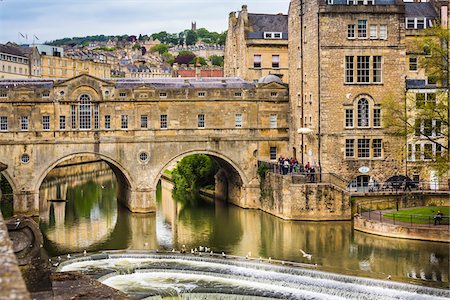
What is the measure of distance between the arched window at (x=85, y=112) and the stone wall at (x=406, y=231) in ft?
68.4

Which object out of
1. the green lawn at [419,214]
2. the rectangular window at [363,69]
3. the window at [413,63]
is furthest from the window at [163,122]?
the window at [413,63]

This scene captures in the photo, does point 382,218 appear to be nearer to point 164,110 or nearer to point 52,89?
point 164,110

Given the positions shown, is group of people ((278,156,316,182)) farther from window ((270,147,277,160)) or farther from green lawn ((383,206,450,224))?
green lawn ((383,206,450,224))

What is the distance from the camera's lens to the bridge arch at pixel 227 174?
53219 mm

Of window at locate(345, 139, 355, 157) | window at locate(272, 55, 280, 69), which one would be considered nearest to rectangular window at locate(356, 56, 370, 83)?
window at locate(345, 139, 355, 157)

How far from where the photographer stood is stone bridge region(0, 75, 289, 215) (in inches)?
2023

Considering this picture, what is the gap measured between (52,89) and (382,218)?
24269 millimetres

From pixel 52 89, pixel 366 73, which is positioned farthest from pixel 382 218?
pixel 52 89

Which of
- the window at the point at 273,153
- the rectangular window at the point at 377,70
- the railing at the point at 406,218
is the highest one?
the rectangular window at the point at 377,70

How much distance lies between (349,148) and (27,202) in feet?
71.8

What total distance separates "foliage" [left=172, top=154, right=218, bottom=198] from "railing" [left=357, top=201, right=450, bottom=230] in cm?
2034

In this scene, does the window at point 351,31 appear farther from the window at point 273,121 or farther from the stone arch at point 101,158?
the stone arch at point 101,158

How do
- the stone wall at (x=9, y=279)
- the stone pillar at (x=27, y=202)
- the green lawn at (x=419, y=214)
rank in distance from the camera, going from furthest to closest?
the stone pillar at (x=27, y=202) → the green lawn at (x=419, y=214) → the stone wall at (x=9, y=279)

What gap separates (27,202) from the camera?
50.9 meters
